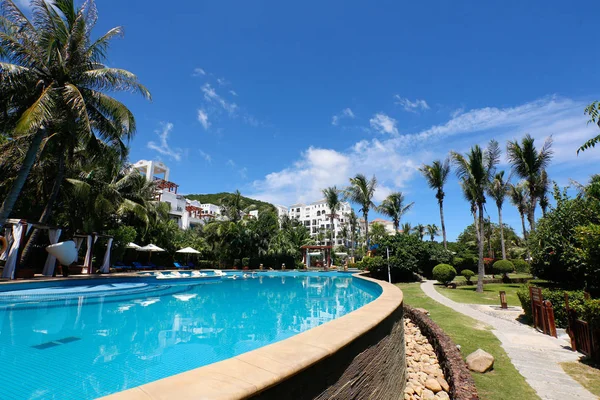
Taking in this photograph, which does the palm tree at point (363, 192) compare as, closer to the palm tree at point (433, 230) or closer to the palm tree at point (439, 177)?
the palm tree at point (439, 177)

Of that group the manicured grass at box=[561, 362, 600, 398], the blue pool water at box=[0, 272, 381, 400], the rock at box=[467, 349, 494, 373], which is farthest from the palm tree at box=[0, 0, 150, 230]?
the manicured grass at box=[561, 362, 600, 398]

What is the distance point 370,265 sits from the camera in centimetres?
2208

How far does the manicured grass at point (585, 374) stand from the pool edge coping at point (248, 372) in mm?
4320

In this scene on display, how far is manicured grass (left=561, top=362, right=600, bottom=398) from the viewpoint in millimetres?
4506

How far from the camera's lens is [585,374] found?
4.99m

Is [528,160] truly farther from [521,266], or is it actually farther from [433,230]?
[433,230]

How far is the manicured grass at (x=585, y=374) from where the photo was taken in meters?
4.51

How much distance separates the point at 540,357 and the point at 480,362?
1.65 meters

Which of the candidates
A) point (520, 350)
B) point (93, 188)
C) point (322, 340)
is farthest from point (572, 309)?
point (93, 188)

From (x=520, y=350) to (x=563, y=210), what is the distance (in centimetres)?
787

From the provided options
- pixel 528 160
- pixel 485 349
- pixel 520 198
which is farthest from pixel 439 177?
pixel 485 349

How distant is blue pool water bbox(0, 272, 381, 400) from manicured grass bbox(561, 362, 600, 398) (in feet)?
18.4

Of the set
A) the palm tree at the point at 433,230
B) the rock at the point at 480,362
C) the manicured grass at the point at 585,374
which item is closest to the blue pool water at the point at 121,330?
the rock at the point at 480,362

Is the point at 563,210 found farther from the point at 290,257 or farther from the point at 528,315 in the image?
the point at 290,257
